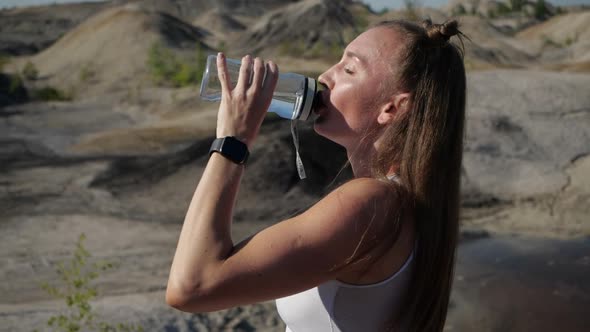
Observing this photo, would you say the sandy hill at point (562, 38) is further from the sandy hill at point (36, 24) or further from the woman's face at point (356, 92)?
the woman's face at point (356, 92)

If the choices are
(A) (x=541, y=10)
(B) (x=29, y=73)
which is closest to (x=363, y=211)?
(B) (x=29, y=73)

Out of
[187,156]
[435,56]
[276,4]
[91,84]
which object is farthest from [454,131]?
[276,4]

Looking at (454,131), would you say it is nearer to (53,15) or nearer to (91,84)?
(91,84)

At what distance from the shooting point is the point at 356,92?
5.88 ft

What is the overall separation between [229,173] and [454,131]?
0.57 meters

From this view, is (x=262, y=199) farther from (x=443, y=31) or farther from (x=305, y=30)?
(x=305, y=30)

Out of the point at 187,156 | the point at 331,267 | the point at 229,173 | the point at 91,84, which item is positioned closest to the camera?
the point at 331,267

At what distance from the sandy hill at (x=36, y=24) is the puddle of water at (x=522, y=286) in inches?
1281

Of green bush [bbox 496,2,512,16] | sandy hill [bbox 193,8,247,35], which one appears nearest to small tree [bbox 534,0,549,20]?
green bush [bbox 496,2,512,16]

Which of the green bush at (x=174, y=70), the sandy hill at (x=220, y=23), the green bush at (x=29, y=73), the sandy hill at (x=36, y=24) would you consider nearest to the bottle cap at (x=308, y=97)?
the green bush at (x=174, y=70)

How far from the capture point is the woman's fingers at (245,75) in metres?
1.69

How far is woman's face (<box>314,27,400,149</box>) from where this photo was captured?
179cm

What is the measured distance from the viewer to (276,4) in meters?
58.6

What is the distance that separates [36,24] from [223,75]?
1830 inches
